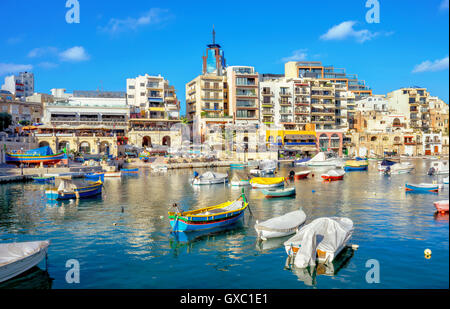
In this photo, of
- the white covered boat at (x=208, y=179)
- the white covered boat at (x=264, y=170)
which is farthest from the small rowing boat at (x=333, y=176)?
the white covered boat at (x=208, y=179)

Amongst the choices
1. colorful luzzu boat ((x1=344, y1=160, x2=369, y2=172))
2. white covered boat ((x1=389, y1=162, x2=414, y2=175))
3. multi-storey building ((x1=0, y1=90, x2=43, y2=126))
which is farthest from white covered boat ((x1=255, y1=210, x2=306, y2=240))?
multi-storey building ((x1=0, y1=90, x2=43, y2=126))

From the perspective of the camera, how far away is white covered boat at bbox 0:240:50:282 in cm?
1606

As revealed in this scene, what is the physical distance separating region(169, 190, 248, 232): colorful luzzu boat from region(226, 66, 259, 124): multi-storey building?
67148mm

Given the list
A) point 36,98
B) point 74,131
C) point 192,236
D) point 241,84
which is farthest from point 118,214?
point 36,98

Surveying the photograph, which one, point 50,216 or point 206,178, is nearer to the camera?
point 50,216

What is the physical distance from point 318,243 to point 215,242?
Result: 6.59 metres

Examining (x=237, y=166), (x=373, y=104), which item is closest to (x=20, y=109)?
(x=237, y=166)

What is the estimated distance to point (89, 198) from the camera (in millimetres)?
38312

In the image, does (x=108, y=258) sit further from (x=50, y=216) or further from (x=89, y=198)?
(x=89, y=198)

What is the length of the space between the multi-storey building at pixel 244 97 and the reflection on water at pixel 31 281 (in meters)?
77.6

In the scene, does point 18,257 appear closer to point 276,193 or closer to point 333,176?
point 276,193

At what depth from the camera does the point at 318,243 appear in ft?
61.8
